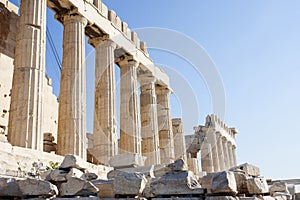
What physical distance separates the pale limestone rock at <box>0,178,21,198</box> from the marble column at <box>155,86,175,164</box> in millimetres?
20988

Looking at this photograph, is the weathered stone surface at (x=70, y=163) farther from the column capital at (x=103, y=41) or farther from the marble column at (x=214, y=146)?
the marble column at (x=214, y=146)

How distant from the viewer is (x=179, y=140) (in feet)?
101

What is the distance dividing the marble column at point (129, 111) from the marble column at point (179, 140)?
849 cm

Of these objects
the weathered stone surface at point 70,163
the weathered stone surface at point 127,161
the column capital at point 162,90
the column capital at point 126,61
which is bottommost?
the weathered stone surface at point 70,163

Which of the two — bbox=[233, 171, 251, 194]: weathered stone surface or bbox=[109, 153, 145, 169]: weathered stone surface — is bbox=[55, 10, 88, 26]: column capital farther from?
bbox=[233, 171, 251, 194]: weathered stone surface

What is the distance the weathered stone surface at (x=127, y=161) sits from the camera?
13.7 meters

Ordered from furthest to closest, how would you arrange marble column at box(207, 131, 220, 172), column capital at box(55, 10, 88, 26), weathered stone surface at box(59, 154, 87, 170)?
marble column at box(207, 131, 220, 172), column capital at box(55, 10, 88, 26), weathered stone surface at box(59, 154, 87, 170)

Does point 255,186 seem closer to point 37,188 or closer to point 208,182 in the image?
point 208,182

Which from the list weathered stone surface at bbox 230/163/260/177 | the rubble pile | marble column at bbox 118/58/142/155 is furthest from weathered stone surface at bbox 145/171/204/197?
marble column at bbox 118/58/142/155

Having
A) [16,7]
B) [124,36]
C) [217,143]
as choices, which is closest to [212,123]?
[217,143]

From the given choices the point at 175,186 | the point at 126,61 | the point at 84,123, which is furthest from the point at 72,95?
the point at 175,186

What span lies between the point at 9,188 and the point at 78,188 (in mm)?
1228

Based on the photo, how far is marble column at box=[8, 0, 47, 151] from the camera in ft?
41.2

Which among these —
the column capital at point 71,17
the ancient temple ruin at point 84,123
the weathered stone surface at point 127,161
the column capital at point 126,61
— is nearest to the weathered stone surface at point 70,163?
the ancient temple ruin at point 84,123
